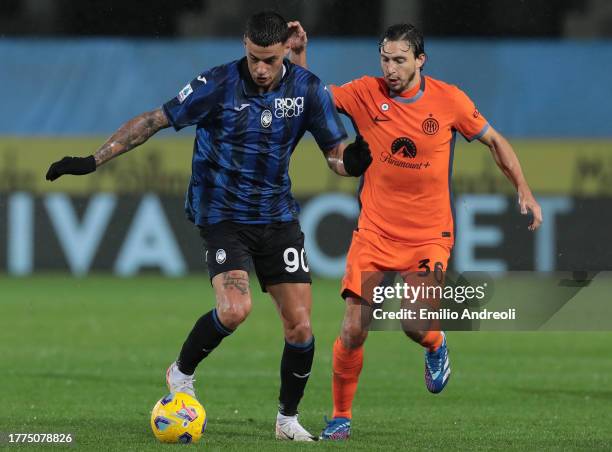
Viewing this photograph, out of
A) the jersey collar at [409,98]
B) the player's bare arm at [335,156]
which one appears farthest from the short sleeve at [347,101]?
the player's bare arm at [335,156]

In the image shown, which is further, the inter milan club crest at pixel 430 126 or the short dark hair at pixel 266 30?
the inter milan club crest at pixel 430 126

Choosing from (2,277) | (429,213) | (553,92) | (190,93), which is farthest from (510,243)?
(190,93)

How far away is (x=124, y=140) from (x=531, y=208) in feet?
6.64

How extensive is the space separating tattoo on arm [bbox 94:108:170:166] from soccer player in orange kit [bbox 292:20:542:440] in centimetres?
103

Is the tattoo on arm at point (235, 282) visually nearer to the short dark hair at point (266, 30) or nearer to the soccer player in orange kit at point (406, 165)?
the soccer player in orange kit at point (406, 165)

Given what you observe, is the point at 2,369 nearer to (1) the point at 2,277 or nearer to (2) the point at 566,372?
(2) the point at 566,372

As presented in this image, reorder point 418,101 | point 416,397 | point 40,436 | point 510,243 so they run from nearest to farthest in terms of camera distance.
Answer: point 40,436 → point 418,101 → point 416,397 → point 510,243

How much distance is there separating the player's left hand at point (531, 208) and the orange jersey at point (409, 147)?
545 millimetres

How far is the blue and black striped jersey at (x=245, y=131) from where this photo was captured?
282 inches

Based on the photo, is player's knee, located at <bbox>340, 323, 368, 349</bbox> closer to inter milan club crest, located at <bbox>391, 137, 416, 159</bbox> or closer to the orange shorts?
the orange shorts

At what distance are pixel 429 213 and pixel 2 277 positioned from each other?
10886mm

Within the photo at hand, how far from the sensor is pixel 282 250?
7.33m

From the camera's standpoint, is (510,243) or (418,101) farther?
(510,243)

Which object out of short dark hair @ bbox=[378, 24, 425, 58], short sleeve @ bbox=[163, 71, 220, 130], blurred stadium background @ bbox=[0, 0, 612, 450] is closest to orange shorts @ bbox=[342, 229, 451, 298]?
short dark hair @ bbox=[378, 24, 425, 58]
